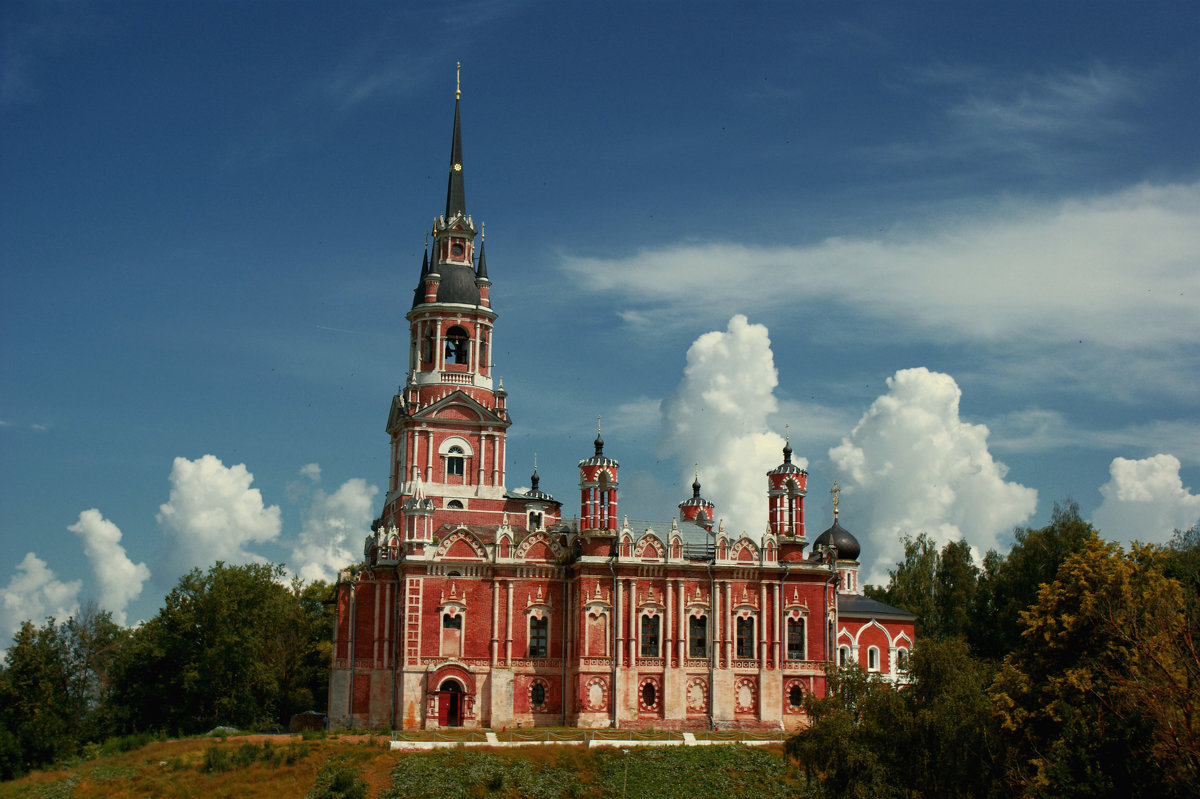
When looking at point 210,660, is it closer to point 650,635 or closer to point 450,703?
point 450,703

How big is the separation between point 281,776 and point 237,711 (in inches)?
811

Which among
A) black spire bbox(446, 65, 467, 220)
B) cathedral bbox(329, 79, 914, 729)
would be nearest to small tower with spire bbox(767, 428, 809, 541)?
cathedral bbox(329, 79, 914, 729)

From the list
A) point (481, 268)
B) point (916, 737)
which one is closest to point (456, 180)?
point (481, 268)

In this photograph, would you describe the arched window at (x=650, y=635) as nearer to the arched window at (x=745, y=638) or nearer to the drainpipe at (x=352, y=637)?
the arched window at (x=745, y=638)

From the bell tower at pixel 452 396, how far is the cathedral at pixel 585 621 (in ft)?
3.21

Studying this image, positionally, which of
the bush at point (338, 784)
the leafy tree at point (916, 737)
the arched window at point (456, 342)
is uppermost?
the arched window at point (456, 342)

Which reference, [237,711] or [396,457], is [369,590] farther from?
[237,711]

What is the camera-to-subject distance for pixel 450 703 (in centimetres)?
A: 5781

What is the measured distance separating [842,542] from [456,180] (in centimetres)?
3109

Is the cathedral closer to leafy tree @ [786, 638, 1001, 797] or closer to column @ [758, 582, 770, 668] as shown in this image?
column @ [758, 582, 770, 668]

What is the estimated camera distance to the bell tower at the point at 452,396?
64375 millimetres

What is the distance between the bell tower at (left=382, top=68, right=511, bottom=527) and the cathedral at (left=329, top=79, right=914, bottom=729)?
979 mm

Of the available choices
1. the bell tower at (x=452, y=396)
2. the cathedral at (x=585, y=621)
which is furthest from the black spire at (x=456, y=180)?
the cathedral at (x=585, y=621)

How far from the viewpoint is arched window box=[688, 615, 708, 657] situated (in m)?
59.9
